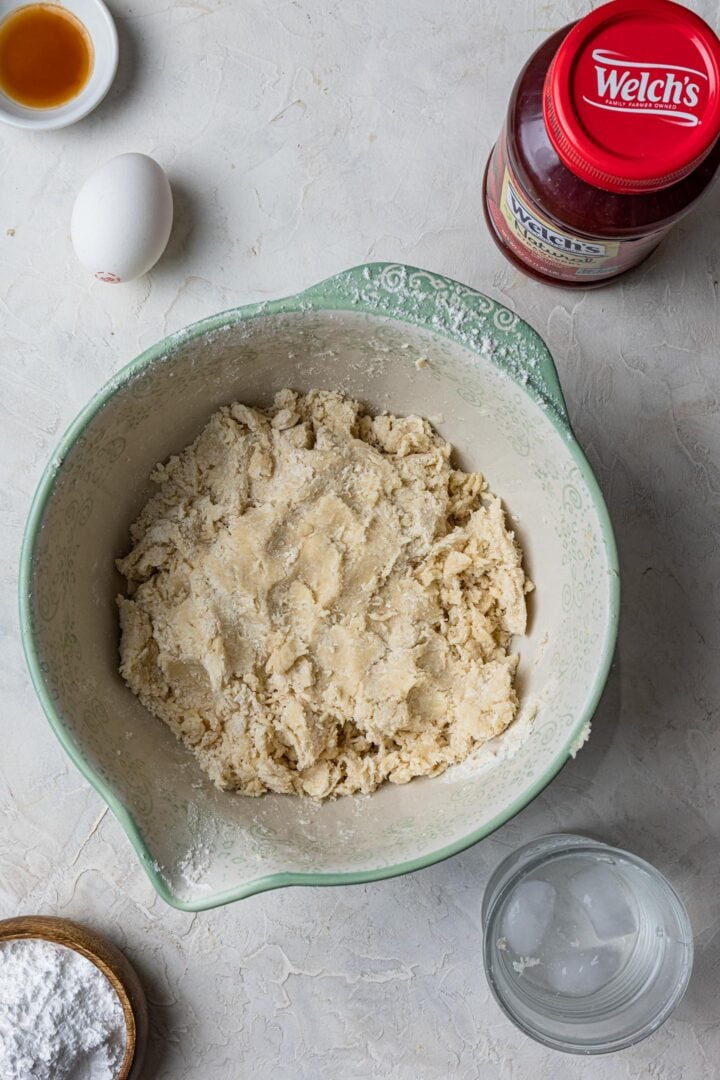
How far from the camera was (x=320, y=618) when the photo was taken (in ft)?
4.00

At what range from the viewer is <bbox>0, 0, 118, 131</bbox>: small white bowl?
138 cm

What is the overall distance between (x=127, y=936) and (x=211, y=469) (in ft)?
2.31

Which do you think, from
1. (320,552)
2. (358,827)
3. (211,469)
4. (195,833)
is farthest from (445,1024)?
(211,469)

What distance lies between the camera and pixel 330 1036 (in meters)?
1.41

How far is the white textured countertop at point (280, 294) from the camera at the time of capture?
1.40 metres

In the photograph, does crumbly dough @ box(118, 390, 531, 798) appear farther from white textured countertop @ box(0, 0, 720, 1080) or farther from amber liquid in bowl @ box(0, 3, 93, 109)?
amber liquid in bowl @ box(0, 3, 93, 109)

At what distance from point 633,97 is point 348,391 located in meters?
0.49

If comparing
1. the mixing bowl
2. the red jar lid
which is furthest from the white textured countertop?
the red jar lid

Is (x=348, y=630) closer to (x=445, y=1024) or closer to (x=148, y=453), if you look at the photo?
(x=148, y=453)

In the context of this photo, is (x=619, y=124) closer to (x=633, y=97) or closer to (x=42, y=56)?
(x=633, y=97)

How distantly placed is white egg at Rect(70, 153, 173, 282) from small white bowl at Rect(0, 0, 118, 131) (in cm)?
11

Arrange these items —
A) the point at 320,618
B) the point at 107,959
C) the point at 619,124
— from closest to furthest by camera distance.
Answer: the point at 619,124 → the point at 320,618 → the point at 107,959

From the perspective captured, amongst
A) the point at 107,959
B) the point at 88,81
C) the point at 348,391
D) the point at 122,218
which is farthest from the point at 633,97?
the point at 107,959

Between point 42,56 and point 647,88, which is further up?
point 42,56
